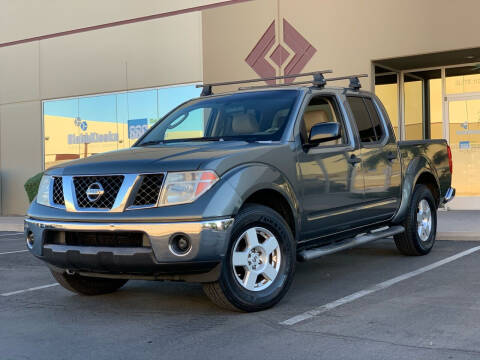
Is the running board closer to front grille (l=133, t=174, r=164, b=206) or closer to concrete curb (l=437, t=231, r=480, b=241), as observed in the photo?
front grille (l=133, t=174, r=164, b=206)

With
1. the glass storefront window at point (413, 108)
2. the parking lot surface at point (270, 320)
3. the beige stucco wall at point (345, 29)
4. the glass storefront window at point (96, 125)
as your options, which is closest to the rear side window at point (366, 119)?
the parking lot surface at point (270, 320)

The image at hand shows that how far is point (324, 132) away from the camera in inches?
237

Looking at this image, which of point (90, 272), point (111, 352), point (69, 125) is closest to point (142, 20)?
point (69, 125)

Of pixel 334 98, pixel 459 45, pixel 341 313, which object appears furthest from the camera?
pixel 459 45

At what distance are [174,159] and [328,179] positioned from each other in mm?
1724

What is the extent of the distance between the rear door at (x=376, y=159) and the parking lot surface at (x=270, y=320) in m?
0.72

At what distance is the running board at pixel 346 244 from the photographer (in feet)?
19.6

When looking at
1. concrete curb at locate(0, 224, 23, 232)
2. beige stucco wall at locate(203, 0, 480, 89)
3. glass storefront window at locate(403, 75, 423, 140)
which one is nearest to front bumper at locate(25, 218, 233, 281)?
beige stucco wall at locate(203, 0, 480, 89)

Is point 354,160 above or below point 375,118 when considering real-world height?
below

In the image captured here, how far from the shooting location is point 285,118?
6168 millimetres

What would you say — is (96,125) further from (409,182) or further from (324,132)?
(324,132)

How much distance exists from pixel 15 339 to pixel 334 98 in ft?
12.7

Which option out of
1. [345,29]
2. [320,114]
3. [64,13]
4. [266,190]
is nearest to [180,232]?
[266,190]

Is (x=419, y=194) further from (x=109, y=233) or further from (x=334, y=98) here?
(x=109, y=233)
